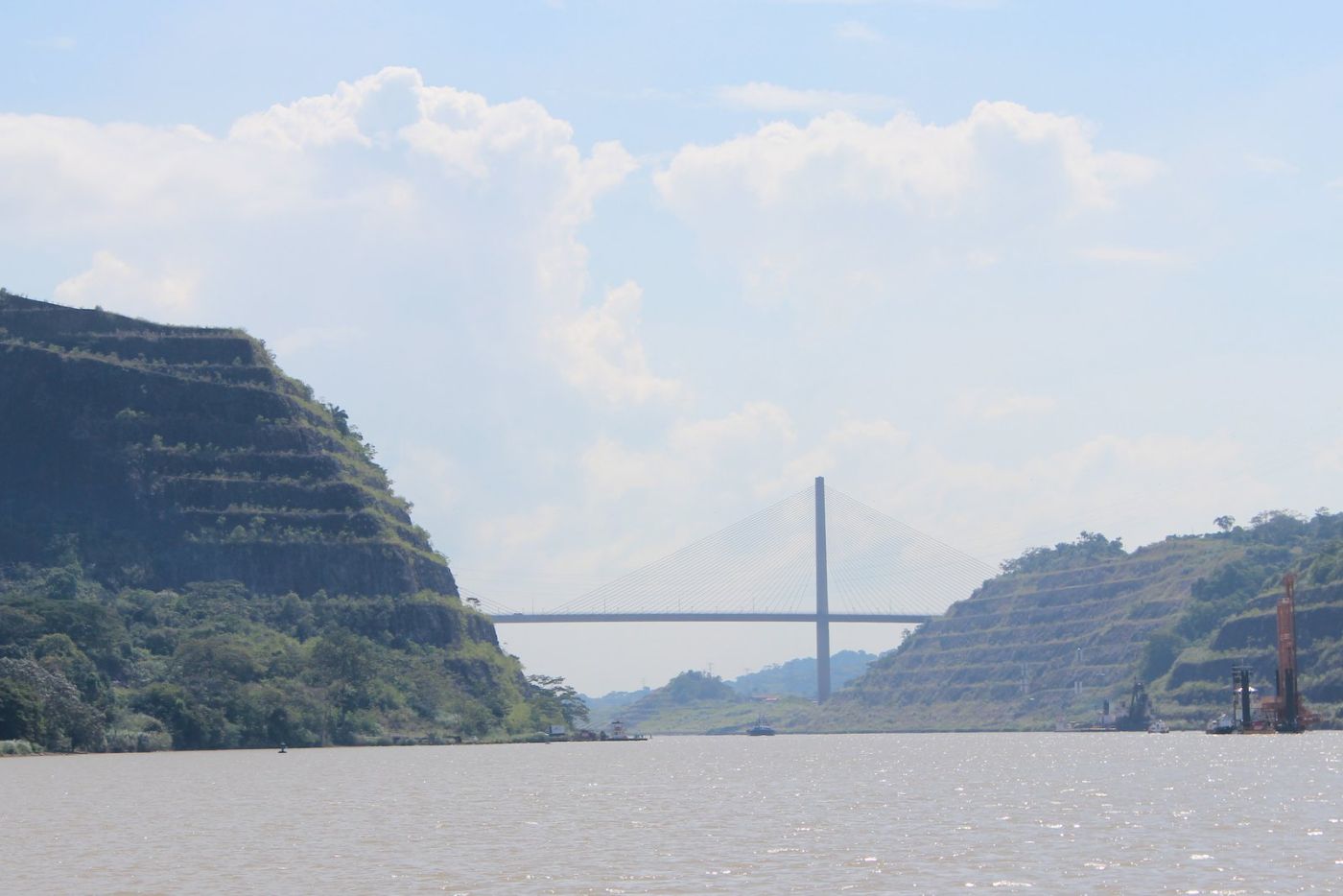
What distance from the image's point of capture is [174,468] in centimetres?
16588

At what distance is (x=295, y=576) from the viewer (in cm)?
16412

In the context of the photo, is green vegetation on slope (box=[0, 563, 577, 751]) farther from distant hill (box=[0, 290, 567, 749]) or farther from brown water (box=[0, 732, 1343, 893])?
brown water (box=[0, 732, 1343, 893])

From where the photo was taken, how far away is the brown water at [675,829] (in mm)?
43156

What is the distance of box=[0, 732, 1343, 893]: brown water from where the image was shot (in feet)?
142

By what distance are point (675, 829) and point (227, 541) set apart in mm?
111609

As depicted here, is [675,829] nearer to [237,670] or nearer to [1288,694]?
[237,670]

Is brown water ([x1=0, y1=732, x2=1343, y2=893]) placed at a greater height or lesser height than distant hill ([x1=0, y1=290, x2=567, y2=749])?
lesser

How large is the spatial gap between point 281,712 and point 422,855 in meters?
91.4

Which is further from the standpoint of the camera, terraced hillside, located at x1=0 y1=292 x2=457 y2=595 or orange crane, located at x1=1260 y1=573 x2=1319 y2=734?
orange crane, located at x1=1260 y1=573 x2=1319 y2=734

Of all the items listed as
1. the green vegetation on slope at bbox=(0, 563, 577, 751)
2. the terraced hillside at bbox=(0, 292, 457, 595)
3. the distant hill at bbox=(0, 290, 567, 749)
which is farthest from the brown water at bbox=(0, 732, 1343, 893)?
the terraced hillside at bbox=(0, 292, 457, 595)

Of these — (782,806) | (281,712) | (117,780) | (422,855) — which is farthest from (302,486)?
(422,855)

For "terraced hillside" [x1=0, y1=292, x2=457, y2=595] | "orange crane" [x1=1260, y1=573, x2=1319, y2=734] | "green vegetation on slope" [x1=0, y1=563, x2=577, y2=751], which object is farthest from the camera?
"orange crane" [x1=1260, y1=573, x2=1319, y2=734]

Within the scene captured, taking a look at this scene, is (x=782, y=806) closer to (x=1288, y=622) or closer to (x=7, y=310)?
(x=1288, y=622)

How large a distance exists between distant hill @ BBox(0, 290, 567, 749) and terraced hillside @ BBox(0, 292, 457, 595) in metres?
0.17
